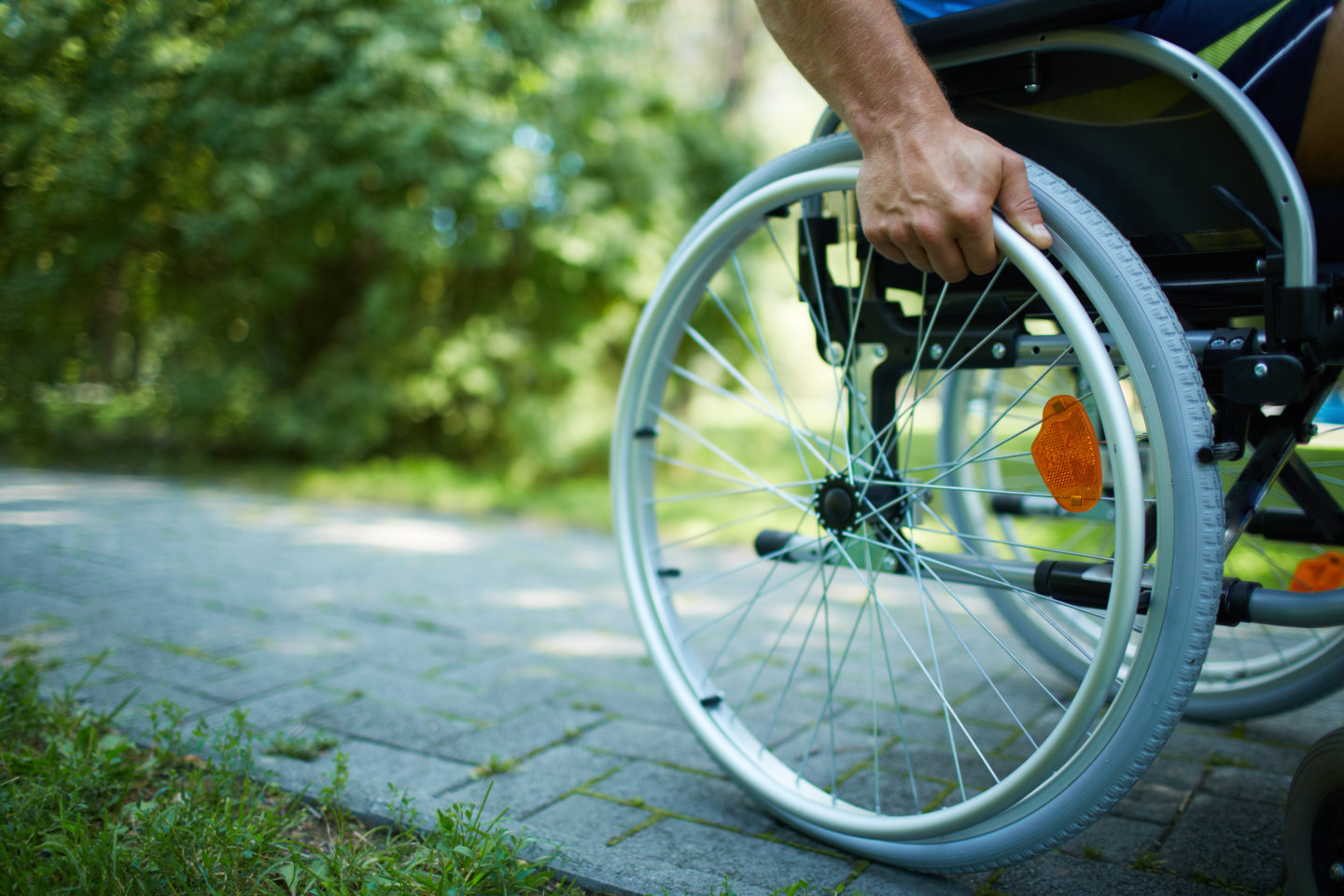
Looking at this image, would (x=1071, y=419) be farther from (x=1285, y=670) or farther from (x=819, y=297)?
(x=1285, y=670)

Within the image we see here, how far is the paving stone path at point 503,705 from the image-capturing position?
48.0 inches

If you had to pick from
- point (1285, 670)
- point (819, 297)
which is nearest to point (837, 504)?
point (819, 297)

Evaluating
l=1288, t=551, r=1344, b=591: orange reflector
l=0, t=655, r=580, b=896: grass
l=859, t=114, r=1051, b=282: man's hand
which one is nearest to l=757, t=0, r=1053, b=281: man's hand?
l=859, t=114, r=1051, b=282: man's hand

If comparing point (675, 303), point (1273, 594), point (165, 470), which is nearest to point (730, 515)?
point (675, 303)

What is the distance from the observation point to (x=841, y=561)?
1.35m

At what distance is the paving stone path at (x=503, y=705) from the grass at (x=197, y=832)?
0.07 m

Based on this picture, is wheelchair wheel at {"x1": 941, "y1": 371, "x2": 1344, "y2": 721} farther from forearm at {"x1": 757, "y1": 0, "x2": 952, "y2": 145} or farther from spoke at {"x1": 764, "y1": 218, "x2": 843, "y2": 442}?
forearm at {"x1": 757, "y1": 0, "x2": 952, "y2": 145}

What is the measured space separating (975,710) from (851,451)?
76cm

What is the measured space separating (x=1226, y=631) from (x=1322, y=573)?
1151mm

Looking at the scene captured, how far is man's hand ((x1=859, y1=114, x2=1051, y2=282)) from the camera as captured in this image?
990 mm

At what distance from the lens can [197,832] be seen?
1152mm

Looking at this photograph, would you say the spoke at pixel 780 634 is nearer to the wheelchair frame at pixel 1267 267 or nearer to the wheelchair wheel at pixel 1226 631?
the wheelchair wheel at pixel 1226 631

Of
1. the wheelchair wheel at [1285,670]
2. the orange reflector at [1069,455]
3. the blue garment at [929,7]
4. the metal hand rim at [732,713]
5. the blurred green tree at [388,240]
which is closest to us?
the metal hand rim at [732,713]

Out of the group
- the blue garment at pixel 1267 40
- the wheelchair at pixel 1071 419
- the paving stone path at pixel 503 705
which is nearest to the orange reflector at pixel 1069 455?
the wheelchair at pixel 1071 419
